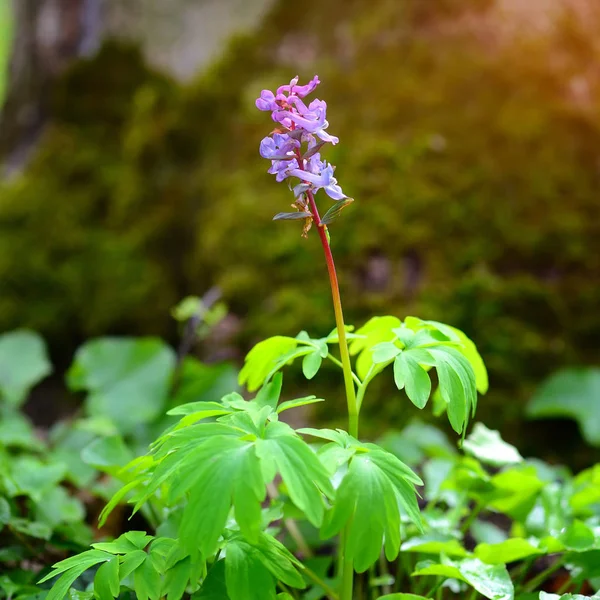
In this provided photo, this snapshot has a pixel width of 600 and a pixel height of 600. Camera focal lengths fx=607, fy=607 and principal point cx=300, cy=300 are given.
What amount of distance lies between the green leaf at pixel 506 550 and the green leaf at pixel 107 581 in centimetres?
69

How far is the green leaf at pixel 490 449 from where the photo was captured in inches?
55.0

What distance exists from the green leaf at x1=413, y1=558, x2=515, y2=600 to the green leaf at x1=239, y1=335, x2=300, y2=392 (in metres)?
0.45

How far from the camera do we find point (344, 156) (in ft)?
8.04

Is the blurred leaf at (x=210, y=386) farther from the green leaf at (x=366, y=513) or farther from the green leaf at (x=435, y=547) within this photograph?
the green leaf at (x=366, y=513)

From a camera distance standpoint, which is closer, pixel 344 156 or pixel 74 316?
pixel 344 156

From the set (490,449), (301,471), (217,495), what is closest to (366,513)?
(301,471)

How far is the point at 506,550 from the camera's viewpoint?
3.84 feet

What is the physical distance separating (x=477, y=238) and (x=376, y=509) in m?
1.59

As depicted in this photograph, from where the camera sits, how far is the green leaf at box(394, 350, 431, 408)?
3.17 feet

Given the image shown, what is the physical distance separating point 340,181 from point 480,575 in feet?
5.28

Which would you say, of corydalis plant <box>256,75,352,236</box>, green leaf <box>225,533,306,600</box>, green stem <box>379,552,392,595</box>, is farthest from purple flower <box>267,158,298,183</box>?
green stem <box>379,552,392,595</box>

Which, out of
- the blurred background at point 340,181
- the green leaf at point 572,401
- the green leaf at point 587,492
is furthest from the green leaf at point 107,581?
the green leaf at point 572,401

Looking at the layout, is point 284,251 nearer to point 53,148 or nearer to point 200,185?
point 200,185

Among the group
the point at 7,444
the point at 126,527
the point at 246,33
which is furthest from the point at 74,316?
the point at 246,33
